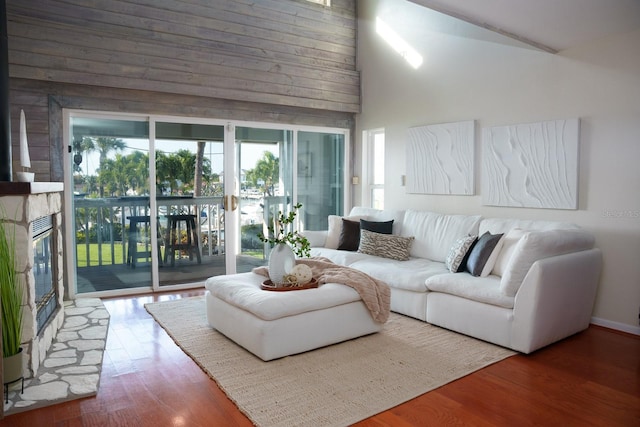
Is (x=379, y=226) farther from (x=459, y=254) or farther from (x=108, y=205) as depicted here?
(x=108, y=205)

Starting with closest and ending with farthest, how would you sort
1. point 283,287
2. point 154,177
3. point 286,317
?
point 286,317, point 283,287, point 154,177

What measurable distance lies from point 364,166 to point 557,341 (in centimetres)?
361

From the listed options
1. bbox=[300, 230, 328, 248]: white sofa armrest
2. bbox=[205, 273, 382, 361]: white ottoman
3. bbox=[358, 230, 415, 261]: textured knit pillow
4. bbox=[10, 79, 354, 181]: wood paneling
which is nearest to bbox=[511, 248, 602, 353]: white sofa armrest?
bbox=[205, 273, 382, 361]: white ottoman

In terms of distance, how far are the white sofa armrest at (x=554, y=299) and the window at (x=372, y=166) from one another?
3.13 m

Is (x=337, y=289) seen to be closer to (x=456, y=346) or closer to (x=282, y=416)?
(x=456, y=346)

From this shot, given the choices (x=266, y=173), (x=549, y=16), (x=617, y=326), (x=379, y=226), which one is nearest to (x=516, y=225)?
(x=617, y=326)

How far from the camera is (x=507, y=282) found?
3.30 m

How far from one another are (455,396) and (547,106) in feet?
9.40

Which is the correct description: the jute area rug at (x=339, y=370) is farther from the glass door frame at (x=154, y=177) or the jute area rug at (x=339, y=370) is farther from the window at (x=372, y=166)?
the window at (x=372, y=166)

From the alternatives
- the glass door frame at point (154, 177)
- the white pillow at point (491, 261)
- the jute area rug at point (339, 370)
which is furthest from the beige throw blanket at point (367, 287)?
the glass door frame at point (154, 177)

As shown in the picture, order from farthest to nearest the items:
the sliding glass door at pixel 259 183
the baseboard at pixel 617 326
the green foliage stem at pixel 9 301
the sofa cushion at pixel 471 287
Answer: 1. the sliding glass door at pixel 259 183
2. the baseboard at pixel 617 326
3. the sofa cushion at pixel 471 287
4. the green foliage stem at pixel 9 301

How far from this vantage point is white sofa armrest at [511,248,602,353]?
3172mm

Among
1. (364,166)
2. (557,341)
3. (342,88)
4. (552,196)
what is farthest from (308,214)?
(557,341)

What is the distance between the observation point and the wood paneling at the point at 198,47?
436cm
